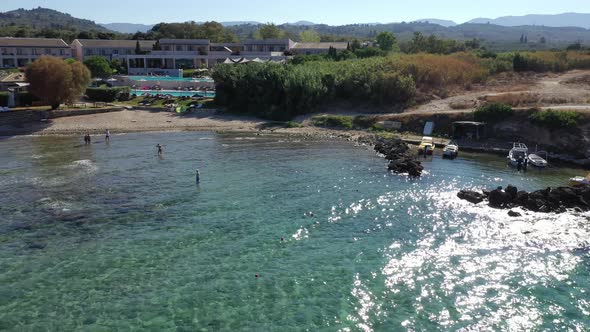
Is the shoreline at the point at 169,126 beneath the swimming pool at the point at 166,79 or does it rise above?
beneath

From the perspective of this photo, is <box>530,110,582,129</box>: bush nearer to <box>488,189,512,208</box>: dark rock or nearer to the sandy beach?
<box>488,189,512,208</box>: dark rock

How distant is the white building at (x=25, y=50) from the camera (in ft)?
413

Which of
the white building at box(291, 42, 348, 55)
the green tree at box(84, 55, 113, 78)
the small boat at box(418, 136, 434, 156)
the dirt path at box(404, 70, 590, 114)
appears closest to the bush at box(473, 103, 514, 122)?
the dirt path at box(404, 70, 590, 114)

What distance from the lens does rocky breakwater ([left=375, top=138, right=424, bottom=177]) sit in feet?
169

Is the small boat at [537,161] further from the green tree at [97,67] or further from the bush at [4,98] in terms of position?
the green tree at [97,67]

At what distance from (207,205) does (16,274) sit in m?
15.4

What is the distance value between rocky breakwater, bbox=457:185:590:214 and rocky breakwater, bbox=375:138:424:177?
30.8 ft

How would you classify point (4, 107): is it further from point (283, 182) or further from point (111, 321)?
point (111, 321)

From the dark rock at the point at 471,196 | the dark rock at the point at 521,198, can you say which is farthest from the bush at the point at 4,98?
the dark rock at the point at 521,198

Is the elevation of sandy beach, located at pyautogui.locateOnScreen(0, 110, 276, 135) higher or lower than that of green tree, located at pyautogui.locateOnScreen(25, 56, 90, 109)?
lower

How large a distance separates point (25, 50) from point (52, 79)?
6353 centimetres

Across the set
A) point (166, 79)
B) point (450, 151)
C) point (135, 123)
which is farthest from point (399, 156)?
point (166, 79)

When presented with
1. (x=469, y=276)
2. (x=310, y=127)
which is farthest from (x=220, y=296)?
(x=310, y=127)

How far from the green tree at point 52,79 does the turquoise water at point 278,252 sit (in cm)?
2800
